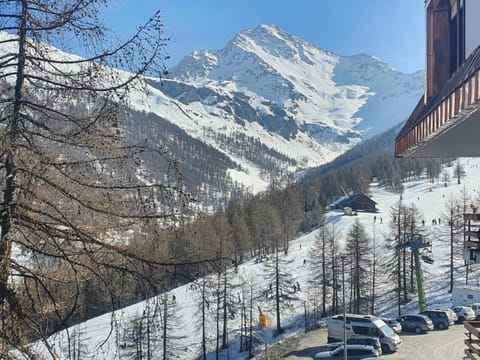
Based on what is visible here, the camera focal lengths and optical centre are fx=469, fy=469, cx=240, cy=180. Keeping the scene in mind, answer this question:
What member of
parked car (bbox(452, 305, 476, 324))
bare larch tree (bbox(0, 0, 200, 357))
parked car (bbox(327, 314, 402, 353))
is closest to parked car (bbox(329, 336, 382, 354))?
parked car (bbox(327, 314, 402, 353))

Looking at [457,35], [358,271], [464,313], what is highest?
[457,35]

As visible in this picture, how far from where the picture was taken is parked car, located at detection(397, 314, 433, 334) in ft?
90.6

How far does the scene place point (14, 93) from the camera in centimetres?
409

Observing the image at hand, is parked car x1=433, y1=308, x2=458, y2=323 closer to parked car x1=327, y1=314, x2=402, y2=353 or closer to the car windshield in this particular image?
parked car x1=327, y1=314, x2=402, y2=353

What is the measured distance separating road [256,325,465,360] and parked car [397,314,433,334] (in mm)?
412

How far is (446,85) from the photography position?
13.5 ft

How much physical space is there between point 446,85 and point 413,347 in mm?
23939

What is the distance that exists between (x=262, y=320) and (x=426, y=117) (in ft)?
119

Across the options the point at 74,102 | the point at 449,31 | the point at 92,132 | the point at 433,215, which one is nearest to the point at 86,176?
the point at 92,132

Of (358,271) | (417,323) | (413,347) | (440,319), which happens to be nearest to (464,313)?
(440,319)

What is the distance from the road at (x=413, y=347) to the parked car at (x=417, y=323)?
1.35 feet

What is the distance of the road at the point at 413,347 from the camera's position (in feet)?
75.7

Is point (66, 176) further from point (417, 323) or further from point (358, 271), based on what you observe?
point (358, 271)

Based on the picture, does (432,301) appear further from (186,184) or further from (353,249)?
(186,184)
